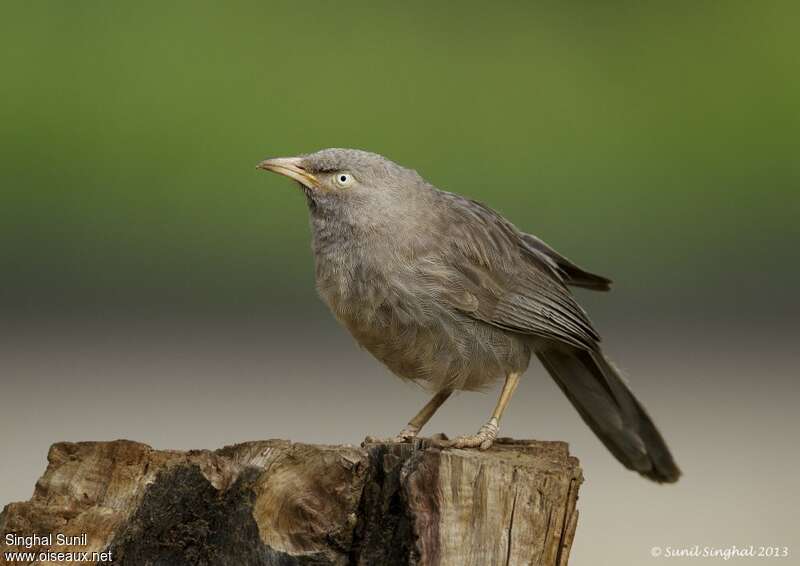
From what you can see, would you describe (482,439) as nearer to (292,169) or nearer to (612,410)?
(612,410)

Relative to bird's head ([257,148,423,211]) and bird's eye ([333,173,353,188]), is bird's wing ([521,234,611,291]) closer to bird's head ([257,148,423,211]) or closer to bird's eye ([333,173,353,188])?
bird's head ([257,148,423,211])

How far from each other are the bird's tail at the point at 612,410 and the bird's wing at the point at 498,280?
25 centimetres

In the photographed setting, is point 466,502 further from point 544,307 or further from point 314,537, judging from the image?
point 544,307

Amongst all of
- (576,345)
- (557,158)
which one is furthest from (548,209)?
(576,345)

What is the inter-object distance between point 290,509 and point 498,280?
171cm

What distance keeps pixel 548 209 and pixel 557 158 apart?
Answer: 413mm

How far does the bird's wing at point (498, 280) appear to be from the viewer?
5.21 m

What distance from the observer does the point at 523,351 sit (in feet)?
18.1

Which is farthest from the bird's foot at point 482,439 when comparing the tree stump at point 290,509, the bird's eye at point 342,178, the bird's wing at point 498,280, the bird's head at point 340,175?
the bird's eye at point 342,178

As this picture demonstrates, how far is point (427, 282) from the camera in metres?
5.12

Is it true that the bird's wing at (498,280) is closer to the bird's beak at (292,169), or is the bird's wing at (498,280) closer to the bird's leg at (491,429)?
the bird's leg at (491,429)

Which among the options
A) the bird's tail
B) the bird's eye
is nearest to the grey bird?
the bird's eye

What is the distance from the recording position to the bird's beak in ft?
17.0

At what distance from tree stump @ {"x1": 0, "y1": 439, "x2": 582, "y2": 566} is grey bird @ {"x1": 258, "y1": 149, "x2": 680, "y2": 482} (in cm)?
87
